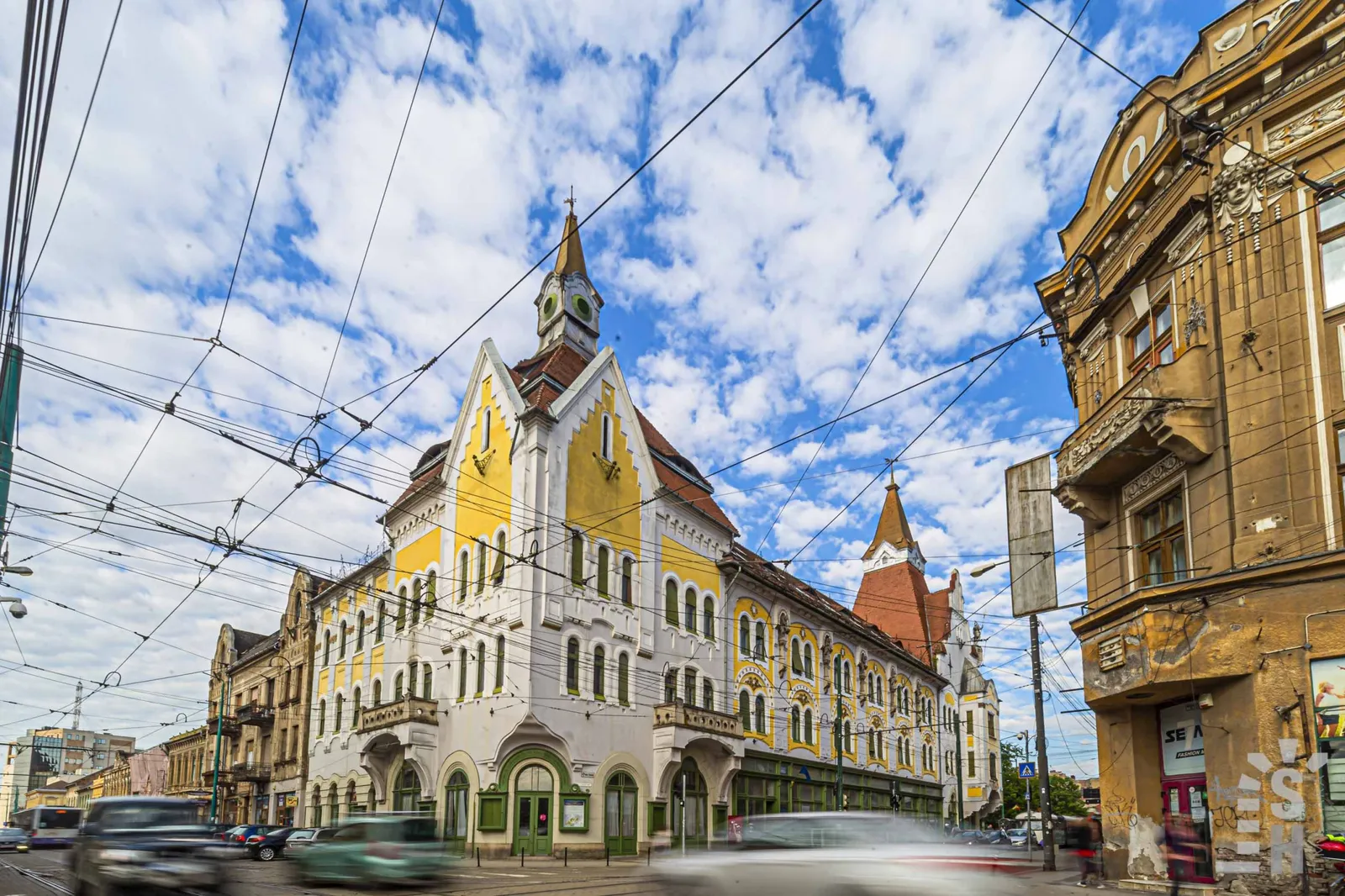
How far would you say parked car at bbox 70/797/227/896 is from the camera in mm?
11828

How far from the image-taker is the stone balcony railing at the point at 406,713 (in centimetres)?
3206

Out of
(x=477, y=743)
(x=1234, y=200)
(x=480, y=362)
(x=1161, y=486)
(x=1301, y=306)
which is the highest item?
(x=480, y=362)

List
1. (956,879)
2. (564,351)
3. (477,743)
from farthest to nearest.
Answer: (564,351)
(477,743)
(956,879)

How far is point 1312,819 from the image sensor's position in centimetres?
1338

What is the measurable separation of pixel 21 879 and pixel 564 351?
80.9 feet

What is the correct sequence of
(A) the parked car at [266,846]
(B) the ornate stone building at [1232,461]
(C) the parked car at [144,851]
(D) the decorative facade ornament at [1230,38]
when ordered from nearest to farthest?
(C) the parked car at [144,851]
(B) the ornate stone building at [1232,461]
(D) the decorative facade ornament at [1230,38]
(A) the parked car at [266,846]

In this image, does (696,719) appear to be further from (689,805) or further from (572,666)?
(572,666)

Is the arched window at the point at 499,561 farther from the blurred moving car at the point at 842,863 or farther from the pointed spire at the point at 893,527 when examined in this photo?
the pointed spire at the point at 893,527

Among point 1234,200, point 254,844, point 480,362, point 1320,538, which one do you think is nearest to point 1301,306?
point 1234,200

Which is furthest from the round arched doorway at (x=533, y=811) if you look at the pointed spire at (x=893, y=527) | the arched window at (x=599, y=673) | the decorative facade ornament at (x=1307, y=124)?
the pointed spire at (x=893, y=527)

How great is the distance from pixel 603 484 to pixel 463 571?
570cm

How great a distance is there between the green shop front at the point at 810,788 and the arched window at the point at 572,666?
24.9ft

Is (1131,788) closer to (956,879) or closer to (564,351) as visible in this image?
(956,879)

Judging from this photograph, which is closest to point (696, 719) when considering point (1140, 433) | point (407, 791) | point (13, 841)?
point (407, 791)
